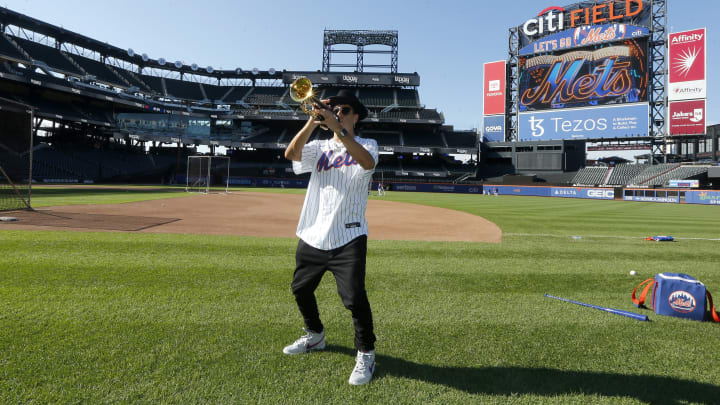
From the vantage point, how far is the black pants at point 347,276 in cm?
261

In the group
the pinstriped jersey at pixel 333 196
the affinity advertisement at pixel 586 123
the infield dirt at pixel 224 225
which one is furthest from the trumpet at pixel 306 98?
the affinity advertisement at pixel 586 123

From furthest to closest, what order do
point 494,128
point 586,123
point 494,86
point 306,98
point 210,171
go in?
point 494,128 < point 494,86 < point 210,171 < point 586,123 < point 306,98

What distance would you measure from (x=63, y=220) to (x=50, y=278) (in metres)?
6.64

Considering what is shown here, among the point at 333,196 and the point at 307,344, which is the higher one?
the point at 333,196

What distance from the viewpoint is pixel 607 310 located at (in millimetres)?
4047

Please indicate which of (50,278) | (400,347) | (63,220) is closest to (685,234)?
(400,347)

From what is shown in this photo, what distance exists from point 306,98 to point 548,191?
4259cm

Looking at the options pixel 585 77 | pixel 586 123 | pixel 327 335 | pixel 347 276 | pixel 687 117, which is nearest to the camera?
pixel 347 276

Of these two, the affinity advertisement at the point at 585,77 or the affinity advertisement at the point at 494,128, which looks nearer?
the affinity advertisement at the point at 585,77

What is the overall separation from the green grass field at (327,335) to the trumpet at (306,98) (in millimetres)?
1837

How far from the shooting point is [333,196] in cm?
282

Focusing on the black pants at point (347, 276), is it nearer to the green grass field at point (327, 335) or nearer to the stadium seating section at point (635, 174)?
the green grass field at point (327, 335)

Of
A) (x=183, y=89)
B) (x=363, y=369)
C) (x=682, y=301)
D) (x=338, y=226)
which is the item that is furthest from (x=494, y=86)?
(x=363, y=369)

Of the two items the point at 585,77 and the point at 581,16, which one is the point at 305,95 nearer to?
the point at 585,77
